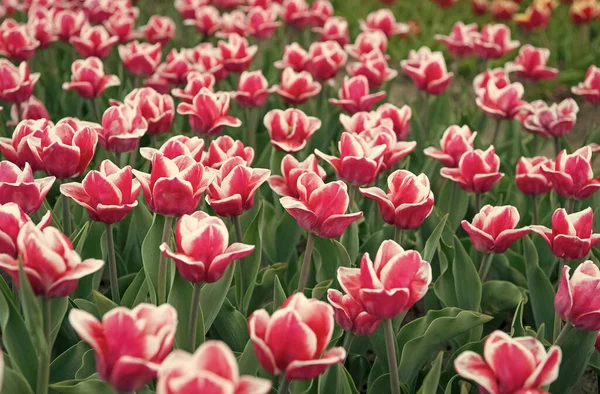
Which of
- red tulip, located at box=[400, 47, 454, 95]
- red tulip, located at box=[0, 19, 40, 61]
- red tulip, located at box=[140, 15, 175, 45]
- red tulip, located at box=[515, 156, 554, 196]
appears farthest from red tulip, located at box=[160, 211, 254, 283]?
red tulip, located at box=[140, 15, 175, 45]

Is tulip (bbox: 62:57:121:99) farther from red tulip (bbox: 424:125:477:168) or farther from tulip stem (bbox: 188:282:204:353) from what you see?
tulip stem (bbox: 188:282:204:353)

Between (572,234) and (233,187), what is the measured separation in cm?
79

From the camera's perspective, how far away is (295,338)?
1.07 m

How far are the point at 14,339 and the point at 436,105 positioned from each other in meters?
2.55

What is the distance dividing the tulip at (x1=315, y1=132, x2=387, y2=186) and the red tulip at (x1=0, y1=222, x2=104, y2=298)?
0.79 metres

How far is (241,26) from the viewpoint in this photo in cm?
384

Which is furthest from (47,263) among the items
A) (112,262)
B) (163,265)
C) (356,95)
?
(356,95)

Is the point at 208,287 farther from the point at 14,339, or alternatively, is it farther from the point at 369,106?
the point at 369,106

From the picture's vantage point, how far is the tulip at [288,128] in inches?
89.1

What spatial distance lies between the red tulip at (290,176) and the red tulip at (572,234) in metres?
0.57

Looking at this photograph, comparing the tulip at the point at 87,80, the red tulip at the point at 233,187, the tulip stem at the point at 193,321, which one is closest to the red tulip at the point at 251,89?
the tulip at the point at 87,80

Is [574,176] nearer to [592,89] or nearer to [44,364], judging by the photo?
[592,89]

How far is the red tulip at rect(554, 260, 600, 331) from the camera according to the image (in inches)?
53.7

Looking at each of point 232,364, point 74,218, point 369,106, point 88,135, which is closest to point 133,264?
point 74,218
